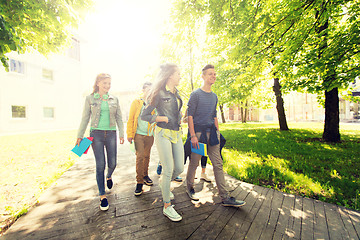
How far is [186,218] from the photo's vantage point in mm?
2572

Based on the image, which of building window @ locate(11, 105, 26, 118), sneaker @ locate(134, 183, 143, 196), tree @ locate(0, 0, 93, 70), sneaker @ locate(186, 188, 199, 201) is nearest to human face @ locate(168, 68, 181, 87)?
sneaker @ locate(186, 188, 199, 201)

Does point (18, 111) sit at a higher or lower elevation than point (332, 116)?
higher

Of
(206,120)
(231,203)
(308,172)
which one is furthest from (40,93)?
(308,172)

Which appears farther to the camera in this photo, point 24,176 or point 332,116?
point 332,116

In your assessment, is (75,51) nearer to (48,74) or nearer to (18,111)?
(48,74)

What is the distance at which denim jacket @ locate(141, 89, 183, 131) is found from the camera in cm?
252

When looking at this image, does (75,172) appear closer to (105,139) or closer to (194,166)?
(105,139)

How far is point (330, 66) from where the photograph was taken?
5.48 metres

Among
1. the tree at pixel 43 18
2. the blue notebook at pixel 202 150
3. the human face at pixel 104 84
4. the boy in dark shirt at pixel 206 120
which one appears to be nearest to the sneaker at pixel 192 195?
the boy in dark shirt at pixel 206 120

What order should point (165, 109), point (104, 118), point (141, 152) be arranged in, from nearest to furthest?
point (165, 109), point (104, 118), point (141, 152)

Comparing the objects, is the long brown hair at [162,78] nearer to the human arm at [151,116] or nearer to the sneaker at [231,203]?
the human arm at [151,116]

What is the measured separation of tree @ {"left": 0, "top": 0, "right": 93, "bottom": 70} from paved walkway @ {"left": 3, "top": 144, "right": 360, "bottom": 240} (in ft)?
10.5

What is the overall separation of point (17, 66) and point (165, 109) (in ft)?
65.2

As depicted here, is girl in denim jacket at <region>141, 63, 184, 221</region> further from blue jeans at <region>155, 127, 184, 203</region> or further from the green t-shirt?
the green t-shirt
